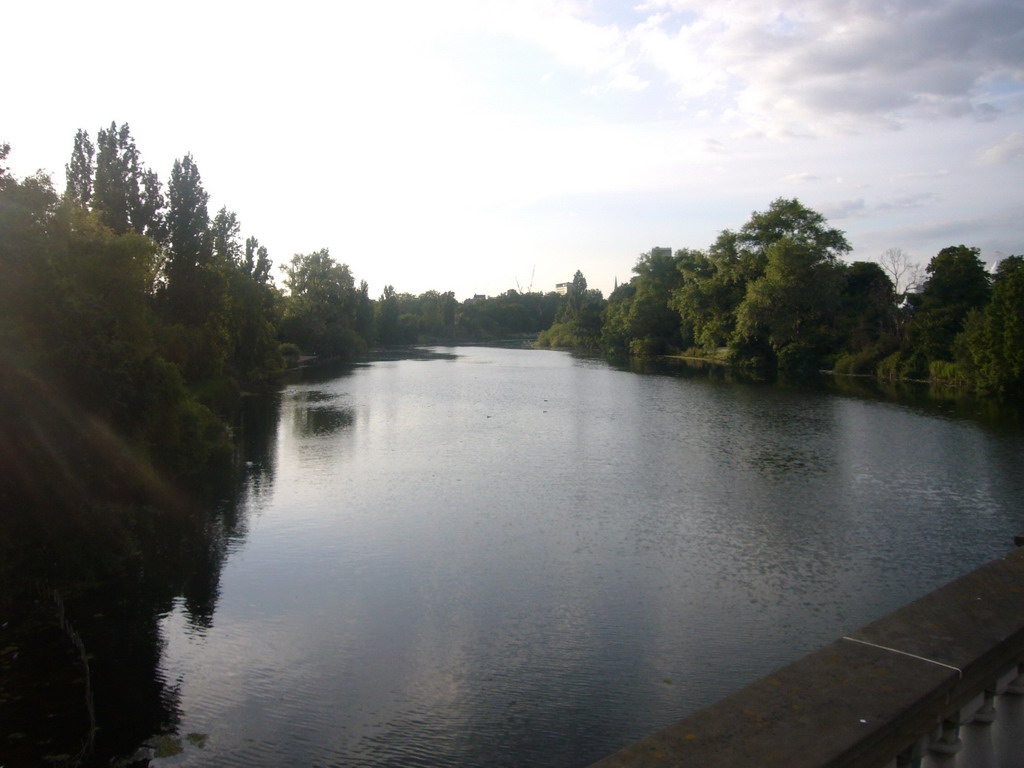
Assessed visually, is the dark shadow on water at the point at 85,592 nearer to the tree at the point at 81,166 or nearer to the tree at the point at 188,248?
the tree at the point at 188,248

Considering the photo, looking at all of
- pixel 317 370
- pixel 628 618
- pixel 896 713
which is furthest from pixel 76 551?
pixel 317 370

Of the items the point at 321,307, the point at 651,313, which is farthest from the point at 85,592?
the point at 651,313

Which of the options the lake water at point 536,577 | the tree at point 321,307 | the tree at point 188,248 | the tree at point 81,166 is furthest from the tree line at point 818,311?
the tree at point 81,166

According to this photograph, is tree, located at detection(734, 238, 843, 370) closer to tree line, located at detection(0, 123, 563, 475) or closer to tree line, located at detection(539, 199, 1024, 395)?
tree line, located at detection(539, 199, 1024, 395)

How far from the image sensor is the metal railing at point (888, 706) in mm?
2301

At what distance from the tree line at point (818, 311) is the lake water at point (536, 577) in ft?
Answer: 52.6

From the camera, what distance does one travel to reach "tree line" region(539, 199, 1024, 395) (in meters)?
43.6

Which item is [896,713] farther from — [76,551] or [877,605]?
[76,551]

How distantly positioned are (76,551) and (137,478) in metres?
3.40

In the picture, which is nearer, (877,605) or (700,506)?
(877,605)

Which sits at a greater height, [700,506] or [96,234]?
[96,234]

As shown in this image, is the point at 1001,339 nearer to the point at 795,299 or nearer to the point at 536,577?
the point at 795,299

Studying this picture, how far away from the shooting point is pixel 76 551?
13844mm

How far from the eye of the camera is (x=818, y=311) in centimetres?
6469
